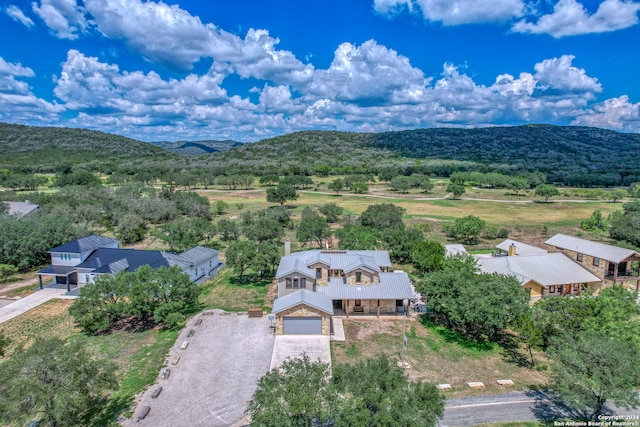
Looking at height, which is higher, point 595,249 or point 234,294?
point 595,249

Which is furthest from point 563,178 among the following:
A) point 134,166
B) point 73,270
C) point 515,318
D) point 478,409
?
point 134,166

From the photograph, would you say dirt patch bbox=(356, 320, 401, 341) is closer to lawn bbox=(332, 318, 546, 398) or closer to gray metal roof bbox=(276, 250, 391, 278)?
lawn bbox=(332, 318, 546, 398)

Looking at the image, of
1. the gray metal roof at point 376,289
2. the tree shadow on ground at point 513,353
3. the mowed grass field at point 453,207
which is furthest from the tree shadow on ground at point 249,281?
the mowed grass field at point 453,207

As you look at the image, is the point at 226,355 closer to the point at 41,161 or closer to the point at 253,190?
the point at 253,190

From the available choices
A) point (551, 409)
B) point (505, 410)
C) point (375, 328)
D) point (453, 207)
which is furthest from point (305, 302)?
point (453, 207)

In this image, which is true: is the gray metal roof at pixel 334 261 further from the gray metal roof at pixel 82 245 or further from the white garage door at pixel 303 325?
the gray metal roof at pixel 82 245

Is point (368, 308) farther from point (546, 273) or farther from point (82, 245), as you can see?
point (82, 245)

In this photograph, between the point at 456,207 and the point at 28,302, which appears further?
the point at 456,207
